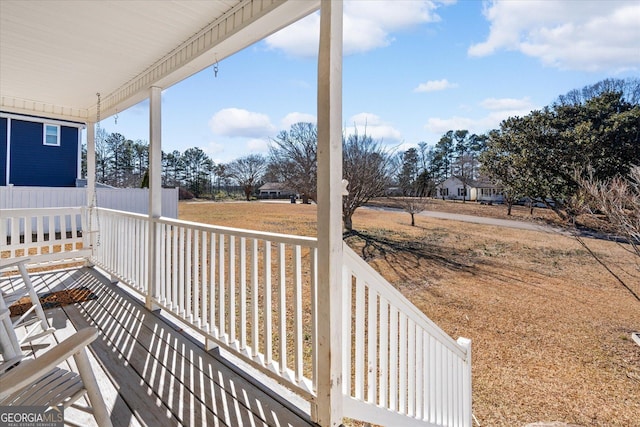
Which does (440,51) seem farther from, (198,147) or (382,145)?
(198,147)

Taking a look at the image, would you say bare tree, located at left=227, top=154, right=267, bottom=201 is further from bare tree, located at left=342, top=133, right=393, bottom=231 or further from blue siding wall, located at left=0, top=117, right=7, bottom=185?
blue siding wall, located at left=0, top=117, right=7, bottom=185

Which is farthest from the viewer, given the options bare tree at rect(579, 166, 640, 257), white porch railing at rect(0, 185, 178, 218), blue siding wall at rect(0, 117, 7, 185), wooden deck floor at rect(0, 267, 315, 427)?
blue siding wall at rect(0, 117, 7, 185)

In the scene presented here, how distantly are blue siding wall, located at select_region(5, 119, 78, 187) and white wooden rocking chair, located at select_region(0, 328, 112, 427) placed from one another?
1098 cm

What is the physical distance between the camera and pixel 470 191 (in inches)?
382

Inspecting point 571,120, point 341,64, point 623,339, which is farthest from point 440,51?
point 341,64

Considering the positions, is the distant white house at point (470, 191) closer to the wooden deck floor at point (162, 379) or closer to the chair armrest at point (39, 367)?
the wooden deck floor at point (162, 379)

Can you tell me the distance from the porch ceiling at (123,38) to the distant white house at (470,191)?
8.51m

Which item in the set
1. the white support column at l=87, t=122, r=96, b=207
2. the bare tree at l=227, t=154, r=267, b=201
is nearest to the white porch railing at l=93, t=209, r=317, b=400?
the white support column at l=87, t=122, r=96, b=207

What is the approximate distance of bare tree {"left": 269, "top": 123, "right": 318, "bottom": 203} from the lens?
23.4 feet

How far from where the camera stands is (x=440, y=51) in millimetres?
9062

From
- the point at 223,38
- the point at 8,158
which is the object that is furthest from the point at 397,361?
the point at 8,158

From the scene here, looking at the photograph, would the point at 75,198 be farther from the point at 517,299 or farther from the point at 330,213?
the point at 517,299

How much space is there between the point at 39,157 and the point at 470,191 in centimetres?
1261

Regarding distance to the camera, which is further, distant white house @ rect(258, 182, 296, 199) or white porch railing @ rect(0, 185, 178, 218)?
distant white house @ rect(258, 182, 296, 199)
